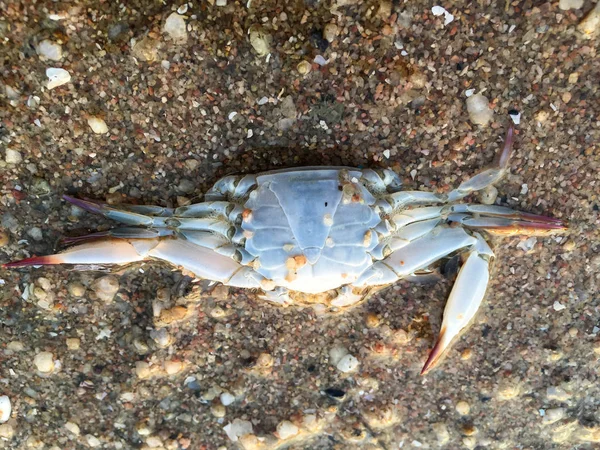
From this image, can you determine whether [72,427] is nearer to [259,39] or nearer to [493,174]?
[259,39]

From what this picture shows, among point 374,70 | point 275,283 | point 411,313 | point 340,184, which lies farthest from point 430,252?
point 374,70

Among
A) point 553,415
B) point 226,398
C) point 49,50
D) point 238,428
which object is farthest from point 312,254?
point 553,415

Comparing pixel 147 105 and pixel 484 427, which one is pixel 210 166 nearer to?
pixel 147 105

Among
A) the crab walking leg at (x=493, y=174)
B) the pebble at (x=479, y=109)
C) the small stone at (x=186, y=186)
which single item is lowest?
the crab walking leg at (x=493, y=174)

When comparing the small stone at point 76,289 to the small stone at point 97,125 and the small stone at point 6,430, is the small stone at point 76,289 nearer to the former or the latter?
the small stone at point 97,125

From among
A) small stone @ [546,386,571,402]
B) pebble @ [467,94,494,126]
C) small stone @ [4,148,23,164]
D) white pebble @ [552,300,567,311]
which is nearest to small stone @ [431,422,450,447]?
small stone @ [546,386,571,402]

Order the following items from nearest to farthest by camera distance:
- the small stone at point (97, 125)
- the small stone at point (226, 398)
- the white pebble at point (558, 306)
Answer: the small stone at point (97, 125) < the white pebble at point (558, 306) < the small stone at point (226, 398)

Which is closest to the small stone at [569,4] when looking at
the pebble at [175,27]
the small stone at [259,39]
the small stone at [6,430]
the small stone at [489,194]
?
the small stone at [489,194]
